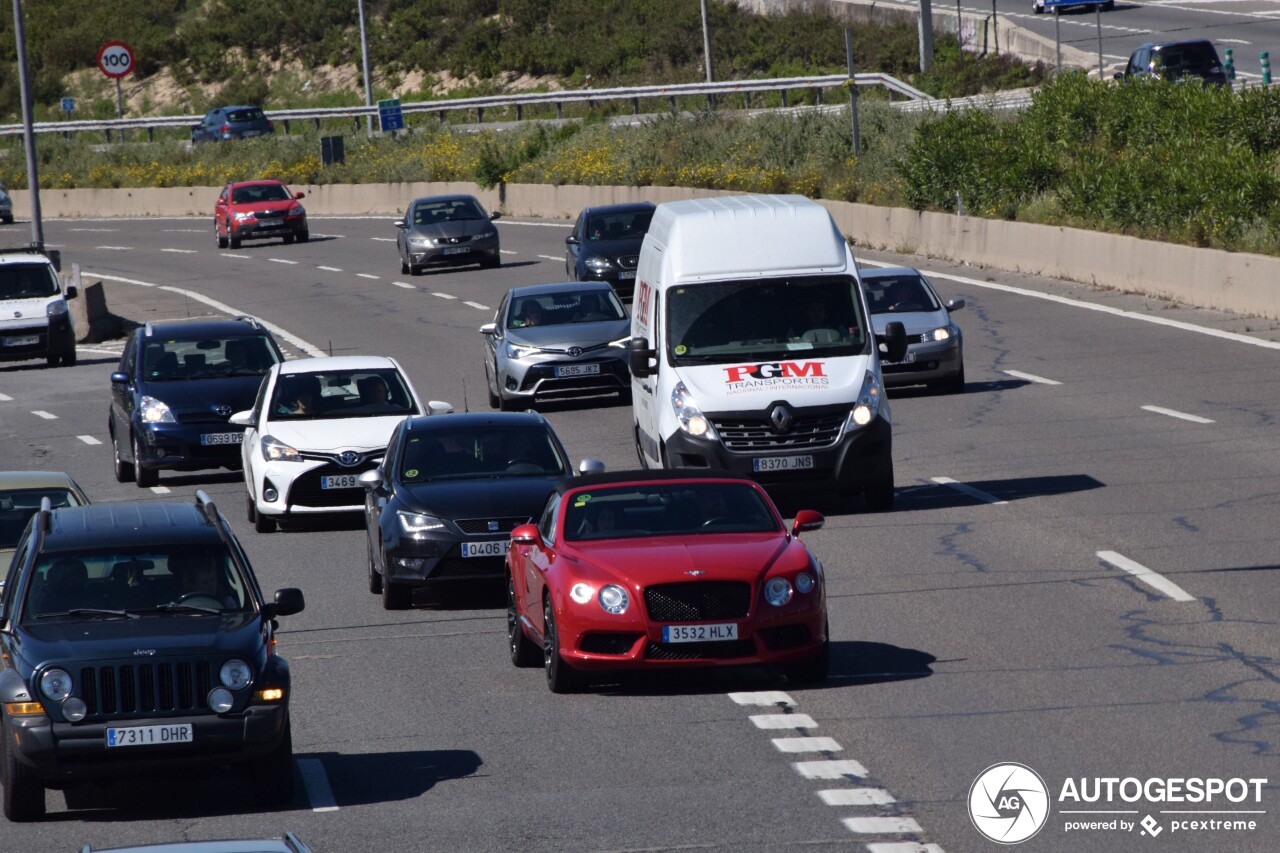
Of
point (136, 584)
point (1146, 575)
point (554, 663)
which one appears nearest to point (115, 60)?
point (1146, 575)

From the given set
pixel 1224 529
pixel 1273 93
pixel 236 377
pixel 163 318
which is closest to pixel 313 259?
pixel 163 318

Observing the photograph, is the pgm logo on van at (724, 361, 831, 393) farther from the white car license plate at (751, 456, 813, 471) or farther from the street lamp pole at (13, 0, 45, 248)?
the street lamp pole at (13, 0, 45, 248)

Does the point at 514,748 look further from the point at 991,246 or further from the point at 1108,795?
the point at 991,246

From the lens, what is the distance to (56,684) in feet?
34.0

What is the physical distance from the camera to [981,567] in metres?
16.8

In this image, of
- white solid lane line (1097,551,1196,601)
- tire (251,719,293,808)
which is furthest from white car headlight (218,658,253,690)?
white solid lane line (1097,551,1196,601)

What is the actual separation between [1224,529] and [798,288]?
14.6 ft

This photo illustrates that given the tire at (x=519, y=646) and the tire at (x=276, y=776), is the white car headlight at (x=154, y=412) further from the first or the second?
the tire at (x=276, y=776)

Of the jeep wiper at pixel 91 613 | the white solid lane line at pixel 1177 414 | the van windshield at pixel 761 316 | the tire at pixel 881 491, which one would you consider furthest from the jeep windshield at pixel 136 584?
the white solid lane line at pixel 1177 414

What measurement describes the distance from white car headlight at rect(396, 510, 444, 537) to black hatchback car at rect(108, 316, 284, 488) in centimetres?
873

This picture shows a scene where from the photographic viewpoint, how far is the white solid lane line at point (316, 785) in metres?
10.6

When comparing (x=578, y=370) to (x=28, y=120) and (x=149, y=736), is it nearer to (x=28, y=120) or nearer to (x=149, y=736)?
(x=149, y=736)

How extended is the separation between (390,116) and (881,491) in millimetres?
57309

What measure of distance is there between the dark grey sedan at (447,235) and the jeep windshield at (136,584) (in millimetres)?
36314
